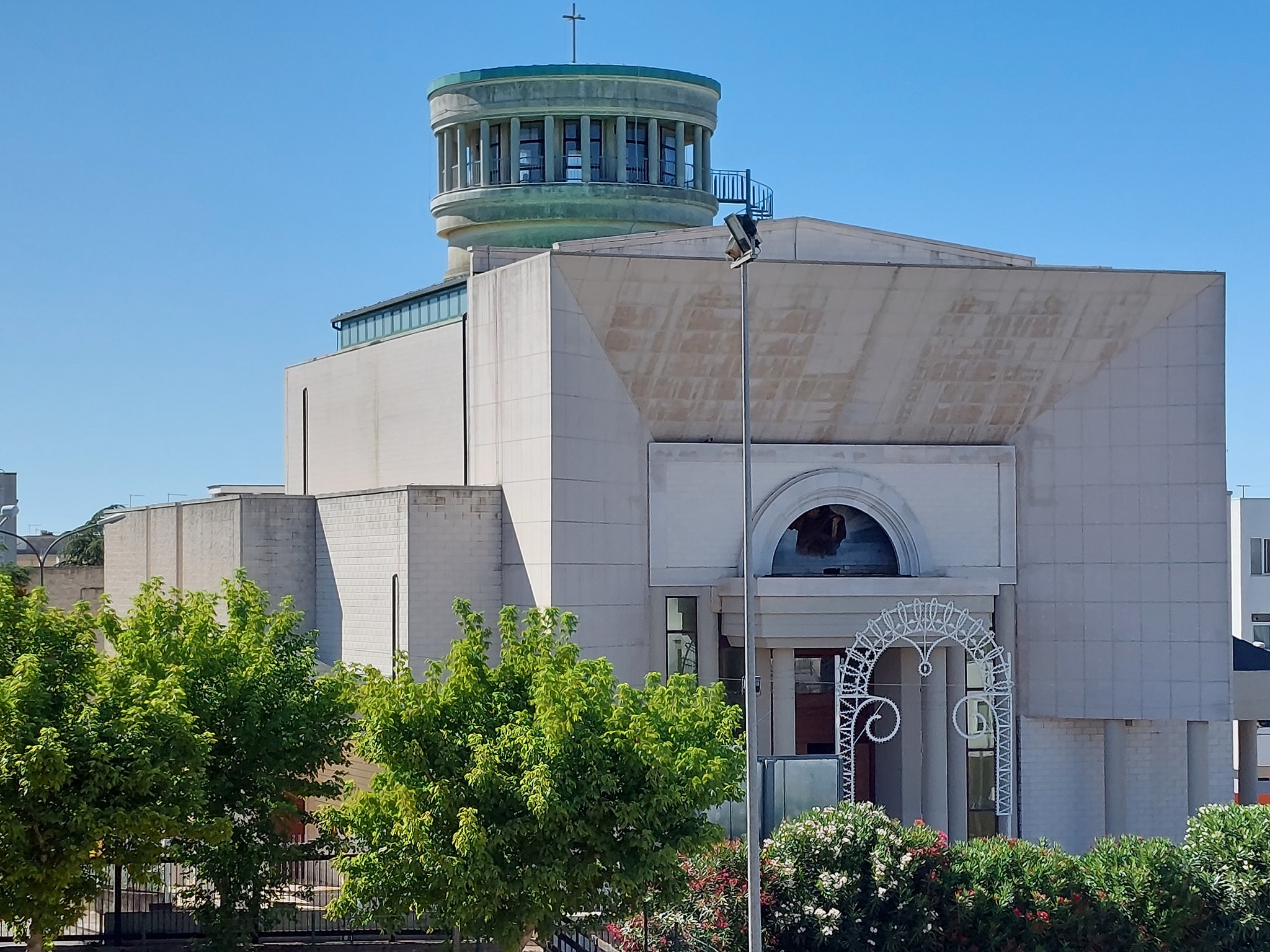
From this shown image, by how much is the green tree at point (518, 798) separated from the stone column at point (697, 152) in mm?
28336

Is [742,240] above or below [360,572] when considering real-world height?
above

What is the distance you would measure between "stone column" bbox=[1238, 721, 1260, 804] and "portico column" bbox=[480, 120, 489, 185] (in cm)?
2831

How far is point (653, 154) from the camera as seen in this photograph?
173 ft

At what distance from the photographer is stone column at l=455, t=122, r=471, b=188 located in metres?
53.6

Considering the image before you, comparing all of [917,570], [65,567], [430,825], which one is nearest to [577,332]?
[917,570]

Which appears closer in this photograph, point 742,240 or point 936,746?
point 742,240

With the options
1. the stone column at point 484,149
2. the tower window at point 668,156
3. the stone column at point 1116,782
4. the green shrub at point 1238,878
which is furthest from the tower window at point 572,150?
the green shrub at point 1238,878

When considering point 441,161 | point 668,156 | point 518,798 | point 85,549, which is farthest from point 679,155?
point 85,549

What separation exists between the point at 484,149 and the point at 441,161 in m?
2.34

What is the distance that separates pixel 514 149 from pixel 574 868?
99.6ft

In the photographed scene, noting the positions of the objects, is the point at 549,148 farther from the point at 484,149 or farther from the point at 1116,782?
the point at 1116,782

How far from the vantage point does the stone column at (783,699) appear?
139 feet

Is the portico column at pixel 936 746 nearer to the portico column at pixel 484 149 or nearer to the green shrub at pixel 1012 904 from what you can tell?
the green shrub at pixel 1012 904

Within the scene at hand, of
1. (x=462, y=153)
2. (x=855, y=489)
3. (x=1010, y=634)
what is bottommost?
(x=1010, y=634)
